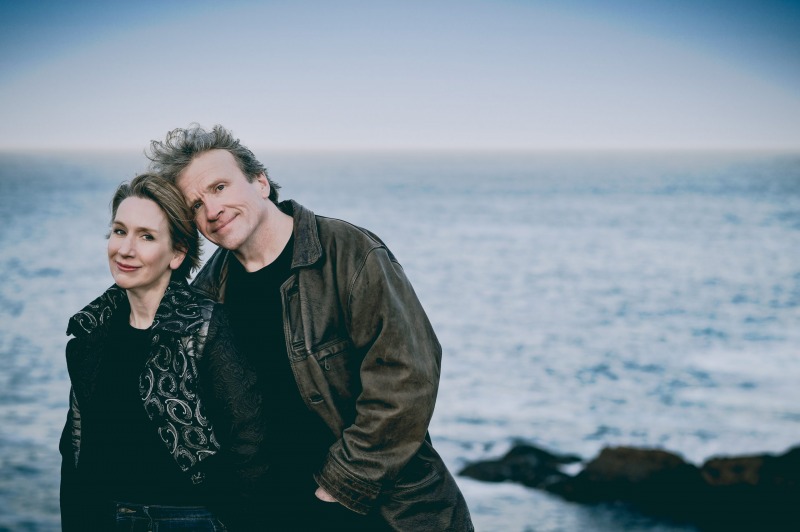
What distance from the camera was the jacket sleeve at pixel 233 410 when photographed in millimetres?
2588

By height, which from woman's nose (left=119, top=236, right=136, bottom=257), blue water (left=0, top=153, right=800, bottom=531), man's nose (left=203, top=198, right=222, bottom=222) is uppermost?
man's nose (left=203, top=198, right=222, bottom=222)

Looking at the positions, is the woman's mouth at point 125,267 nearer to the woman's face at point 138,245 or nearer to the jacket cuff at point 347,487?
the woman's face at point 138,245

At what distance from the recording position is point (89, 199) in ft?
217

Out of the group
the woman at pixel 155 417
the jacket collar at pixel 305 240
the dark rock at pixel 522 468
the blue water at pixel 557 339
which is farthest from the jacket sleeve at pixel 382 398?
the dark rock at pixel 522 468

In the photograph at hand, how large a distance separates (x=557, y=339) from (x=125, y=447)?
17973 millimetres

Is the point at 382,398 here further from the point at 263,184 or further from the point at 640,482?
the point at 640,482

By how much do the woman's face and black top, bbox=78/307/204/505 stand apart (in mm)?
221

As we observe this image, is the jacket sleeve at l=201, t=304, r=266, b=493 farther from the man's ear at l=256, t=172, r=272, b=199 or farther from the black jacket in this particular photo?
the man's ear at l=256, t=172, r=272, b=199

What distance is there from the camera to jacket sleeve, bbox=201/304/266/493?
2.59 metres

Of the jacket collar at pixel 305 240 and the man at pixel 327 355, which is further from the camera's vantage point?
the jacket collar at pixel 305 240

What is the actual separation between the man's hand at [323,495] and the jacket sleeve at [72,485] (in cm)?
82

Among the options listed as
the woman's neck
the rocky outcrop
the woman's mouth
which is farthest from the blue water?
the woman's mouth

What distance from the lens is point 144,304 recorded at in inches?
109

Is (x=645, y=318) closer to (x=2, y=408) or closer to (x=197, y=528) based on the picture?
(x=2, y=408)
